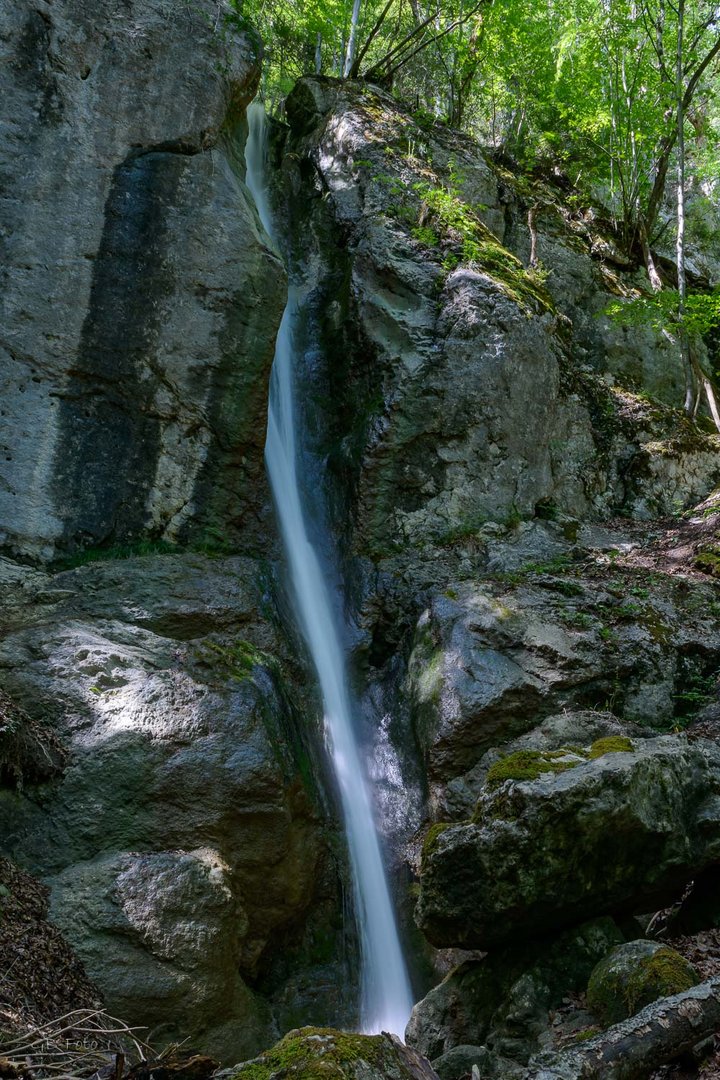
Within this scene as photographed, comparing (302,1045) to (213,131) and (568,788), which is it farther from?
(213,131)

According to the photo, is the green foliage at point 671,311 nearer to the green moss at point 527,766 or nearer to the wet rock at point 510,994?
the green moss at point 527,766

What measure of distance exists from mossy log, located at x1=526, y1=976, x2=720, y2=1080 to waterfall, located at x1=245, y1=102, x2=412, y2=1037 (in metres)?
3.54

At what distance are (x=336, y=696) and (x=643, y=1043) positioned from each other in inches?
226

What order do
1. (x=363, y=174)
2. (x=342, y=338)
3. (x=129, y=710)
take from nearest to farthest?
(x=129, y=710)
(x=342, y=338)
(x=363, y=174)

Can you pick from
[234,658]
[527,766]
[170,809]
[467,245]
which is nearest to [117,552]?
[234,658]

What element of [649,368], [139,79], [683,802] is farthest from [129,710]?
[649,368]

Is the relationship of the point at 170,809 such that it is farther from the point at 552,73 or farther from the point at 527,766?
the point at 552,73

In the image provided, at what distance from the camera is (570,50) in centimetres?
1658

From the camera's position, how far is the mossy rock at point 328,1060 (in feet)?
9.24

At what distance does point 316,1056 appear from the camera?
2.88 m

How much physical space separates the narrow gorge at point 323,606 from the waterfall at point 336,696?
40 mm

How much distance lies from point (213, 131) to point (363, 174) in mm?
3378

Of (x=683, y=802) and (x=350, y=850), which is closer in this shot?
(x=683, y=802)

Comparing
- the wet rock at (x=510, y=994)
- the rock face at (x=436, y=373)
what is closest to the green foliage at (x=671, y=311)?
the rock face at (x=436, y=373)
